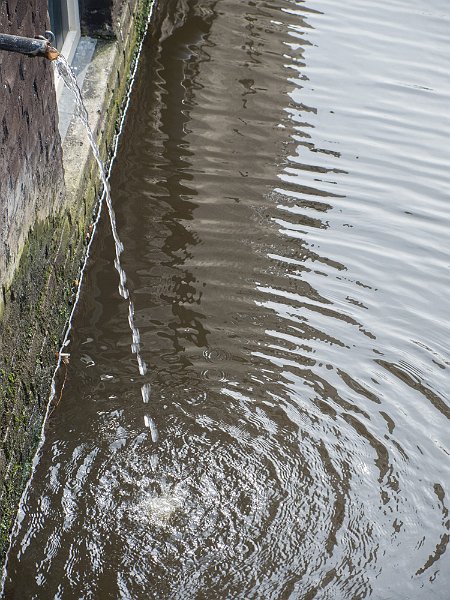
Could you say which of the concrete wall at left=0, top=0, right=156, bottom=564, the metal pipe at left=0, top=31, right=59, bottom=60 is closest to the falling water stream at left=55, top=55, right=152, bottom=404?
the concrete wall at left=0, top=0, right=156, bottom=564

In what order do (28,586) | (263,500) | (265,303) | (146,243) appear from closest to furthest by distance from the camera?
1. (28,586)
2. (263,500)
3. (265,303)
4. (146,243)

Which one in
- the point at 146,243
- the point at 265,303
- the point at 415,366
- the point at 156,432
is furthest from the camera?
the point at 146,243

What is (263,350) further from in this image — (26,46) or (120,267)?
(26,46)

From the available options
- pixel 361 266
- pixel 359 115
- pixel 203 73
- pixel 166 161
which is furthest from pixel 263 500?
pixel 203 73

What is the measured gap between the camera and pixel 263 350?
564 centimetres

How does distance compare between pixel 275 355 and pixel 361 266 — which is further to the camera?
pixel 361 266

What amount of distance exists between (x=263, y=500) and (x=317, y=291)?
178 cm

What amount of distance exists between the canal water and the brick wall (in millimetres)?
942

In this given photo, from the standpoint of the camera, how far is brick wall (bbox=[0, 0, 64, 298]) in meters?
4.48

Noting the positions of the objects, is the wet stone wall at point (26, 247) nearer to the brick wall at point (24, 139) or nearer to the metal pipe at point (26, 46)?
the brick wall at point (24, 139)

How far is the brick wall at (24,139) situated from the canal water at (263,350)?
3.09 feet

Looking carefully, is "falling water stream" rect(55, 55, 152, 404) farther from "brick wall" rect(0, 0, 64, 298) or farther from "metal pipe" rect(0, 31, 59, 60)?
"metal pipe" rect(0, 31, 59, 60)

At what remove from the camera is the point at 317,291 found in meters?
6.09

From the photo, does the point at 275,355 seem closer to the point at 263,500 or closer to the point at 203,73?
the point at 263,500
